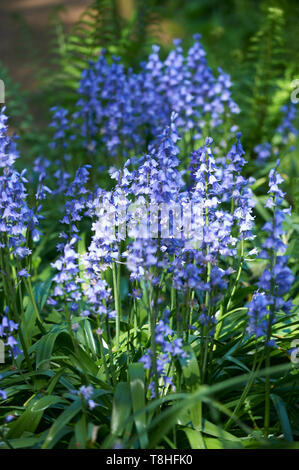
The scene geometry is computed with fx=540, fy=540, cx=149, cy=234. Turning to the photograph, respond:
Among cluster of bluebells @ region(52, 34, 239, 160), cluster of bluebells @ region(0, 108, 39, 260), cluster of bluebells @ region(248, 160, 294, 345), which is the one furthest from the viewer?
cluster of bluebells @ region(52, 34, 239, 160)

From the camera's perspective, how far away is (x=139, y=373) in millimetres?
2865

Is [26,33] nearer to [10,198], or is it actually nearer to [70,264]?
[10,198]

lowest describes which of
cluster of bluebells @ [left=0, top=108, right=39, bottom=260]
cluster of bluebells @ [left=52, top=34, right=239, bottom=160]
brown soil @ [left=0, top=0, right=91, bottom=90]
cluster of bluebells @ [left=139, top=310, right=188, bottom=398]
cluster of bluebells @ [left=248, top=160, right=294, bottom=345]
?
cluster of bluebells @ [left=139, top=310, right=188, bottom=398]

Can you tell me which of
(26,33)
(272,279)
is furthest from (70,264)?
(26,33)

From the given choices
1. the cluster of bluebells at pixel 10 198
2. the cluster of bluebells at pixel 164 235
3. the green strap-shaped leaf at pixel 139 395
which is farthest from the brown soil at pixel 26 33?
the green strap-shaped leaf at pixel 139 395

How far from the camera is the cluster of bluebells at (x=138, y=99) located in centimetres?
513

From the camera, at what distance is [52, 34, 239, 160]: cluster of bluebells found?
5.13 m

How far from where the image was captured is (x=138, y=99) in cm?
532

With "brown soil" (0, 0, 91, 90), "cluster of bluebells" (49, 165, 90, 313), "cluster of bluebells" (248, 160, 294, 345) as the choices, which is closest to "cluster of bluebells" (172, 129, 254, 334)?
"cluster of bluebells" (248, 160, 294, 345)

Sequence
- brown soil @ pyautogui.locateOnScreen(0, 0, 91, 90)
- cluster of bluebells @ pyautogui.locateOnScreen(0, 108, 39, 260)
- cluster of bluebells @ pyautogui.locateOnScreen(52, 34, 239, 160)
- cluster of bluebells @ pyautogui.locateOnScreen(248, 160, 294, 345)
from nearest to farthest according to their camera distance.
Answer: cluster of bluebells @ pyautogui.locateOnScreen(248, 160, 294, 345)
cluster of bluebells @ pyautogui.locateOnScreen(0, 108, 39, 260)
cluster of bluebells @ pyautogui.locateOnScreen(52, 34, 239, 160)
brown soil @ pyautogui.locateOnScreen(0, 0, 91, 90)

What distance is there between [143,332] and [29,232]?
96 cm

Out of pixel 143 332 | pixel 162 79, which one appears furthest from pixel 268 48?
pixel 143 332

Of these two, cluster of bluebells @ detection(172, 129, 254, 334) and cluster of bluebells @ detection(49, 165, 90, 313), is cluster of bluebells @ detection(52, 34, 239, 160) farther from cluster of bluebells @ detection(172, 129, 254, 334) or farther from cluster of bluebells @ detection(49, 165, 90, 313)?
cluster of bluebells @ detection(172, 129, 254, 334)
